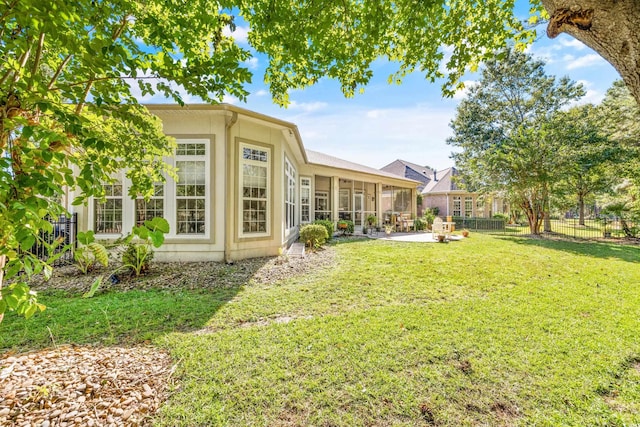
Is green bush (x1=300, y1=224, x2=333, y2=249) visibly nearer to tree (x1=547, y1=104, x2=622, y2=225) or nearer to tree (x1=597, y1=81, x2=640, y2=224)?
tree (x1=547, y1=104, x2=622, y2=225)

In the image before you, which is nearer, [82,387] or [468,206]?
[82,387]

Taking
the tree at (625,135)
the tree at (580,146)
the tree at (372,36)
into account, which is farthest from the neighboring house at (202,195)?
the tree at (625,135)

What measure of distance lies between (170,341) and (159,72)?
312 cm

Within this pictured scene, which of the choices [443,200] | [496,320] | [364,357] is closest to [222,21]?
[364,357]

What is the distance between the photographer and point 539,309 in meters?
4.47

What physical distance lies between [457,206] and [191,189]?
85.8 ft

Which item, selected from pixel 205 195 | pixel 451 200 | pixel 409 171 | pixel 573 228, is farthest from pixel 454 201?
pixel 205 195

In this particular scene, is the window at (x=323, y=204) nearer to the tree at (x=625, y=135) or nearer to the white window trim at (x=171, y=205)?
the white window trim at (x=171, y=205)

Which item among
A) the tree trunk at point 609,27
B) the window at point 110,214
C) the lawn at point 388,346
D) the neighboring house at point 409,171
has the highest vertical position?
the neighboring house at point 409,171

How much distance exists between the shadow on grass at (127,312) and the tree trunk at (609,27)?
5.18 metres

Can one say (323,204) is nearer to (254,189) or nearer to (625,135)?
(254,189)

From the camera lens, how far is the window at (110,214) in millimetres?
7887

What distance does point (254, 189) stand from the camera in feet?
28.2

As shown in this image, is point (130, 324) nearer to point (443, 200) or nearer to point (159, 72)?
point (159, 72)
